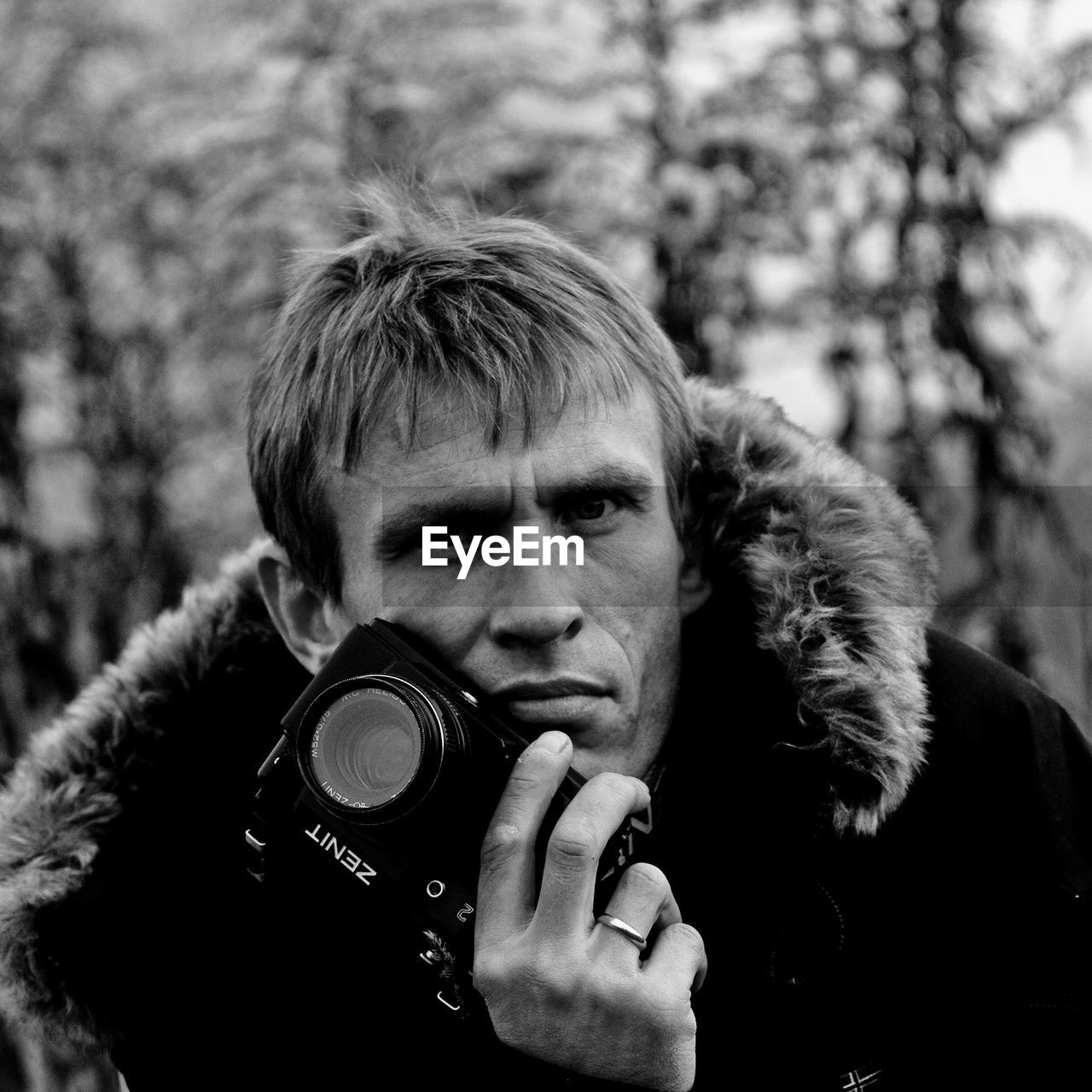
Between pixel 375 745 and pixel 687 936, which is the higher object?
pixel 375 745

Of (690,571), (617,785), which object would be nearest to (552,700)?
(617,785)

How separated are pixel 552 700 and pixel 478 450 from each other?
319mm

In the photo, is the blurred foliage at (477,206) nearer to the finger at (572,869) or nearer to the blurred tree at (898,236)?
the blurred tree at (898,236)

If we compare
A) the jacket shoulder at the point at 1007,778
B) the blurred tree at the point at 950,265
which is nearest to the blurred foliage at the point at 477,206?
the blurred tree at the point at 950,265

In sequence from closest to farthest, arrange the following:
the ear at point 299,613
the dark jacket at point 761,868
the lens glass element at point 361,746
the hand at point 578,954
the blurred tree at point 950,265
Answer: the hand at point 578,954
the lens glass element at point 361,746
the dark jacket at point 761,868
the ear at point 299,613
the blurred tree at point 950,265

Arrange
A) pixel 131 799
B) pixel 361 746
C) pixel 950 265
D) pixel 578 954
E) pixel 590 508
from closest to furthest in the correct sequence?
pixel 578 954 → pixel 361 746 → pixel 590 508 → pixel 131 799 → pixel 950 265

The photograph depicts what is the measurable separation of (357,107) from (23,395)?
1.64 m

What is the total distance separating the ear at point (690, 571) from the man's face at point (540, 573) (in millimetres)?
115

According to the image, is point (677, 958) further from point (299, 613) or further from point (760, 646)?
point (299, 613)

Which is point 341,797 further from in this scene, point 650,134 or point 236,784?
point 650,134

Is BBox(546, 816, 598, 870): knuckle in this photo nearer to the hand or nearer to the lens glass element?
the hand

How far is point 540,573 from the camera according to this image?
4.79 feet

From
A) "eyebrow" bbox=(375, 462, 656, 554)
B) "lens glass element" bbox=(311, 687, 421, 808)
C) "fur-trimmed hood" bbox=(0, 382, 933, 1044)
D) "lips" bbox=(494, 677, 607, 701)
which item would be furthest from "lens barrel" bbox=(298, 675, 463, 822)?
"fur-trimmed hood" bbox=(0, 382, 933, 1044)

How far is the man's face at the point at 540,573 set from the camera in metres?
1.45
